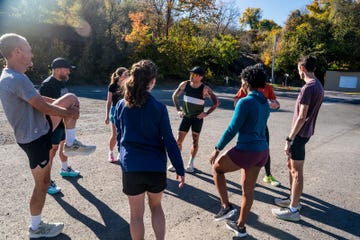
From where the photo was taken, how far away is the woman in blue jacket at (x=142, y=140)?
2.61 meters

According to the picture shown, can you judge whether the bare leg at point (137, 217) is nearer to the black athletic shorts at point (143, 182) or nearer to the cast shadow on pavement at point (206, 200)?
the black athletic shorts at point (143, 182)

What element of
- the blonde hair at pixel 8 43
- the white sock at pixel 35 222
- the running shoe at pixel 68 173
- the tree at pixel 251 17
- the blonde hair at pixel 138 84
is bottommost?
the running shoe at pixel 68 173

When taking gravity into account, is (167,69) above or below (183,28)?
below

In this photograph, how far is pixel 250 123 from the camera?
3.28 metres

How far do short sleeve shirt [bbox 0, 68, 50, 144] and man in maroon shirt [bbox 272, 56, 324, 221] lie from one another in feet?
9.83

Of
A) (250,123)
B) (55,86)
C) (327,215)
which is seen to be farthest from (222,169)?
(55,86)

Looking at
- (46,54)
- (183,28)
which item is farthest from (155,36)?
(46,54)

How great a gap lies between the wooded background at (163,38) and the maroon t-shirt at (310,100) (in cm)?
2056

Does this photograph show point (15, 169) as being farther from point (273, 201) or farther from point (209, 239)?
point (273, 201)

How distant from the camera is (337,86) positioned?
3919cm

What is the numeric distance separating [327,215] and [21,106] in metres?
4.14

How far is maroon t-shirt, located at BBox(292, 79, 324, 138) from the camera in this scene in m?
3.81

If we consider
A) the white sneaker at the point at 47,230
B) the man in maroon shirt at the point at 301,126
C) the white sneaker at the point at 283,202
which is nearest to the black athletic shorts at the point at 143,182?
the white sneaker at the point at 47,230

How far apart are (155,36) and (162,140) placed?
3274 centimetres
